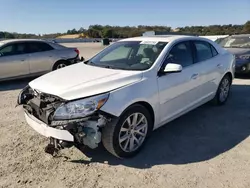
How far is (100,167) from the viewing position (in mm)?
3240

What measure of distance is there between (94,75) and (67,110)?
2.66 feet

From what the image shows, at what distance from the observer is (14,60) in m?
8.08

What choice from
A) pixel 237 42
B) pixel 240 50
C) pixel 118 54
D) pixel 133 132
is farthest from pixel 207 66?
pixel 237 42

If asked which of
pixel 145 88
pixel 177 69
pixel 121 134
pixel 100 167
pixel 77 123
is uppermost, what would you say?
pixel 177 69

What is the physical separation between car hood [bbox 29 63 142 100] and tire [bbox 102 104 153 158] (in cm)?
39

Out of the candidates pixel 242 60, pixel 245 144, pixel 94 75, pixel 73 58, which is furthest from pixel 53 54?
pixel 245 144

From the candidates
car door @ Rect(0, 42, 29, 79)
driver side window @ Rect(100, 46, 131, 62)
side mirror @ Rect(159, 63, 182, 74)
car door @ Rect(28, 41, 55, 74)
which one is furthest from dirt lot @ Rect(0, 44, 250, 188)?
car door @ Rect(28, 41, 55, 74)

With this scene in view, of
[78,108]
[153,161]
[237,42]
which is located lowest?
[153,161]

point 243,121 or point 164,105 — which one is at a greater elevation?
point 164,105

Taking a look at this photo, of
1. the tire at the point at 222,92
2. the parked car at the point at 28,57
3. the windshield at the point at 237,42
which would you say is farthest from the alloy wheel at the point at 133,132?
the windshield at the point at 237,42

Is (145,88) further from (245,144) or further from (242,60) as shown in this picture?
(242,60)

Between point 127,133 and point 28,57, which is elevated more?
point 28,57

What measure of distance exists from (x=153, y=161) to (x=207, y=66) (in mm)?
2304

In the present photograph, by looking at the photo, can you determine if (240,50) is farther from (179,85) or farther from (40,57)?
(40,57)
